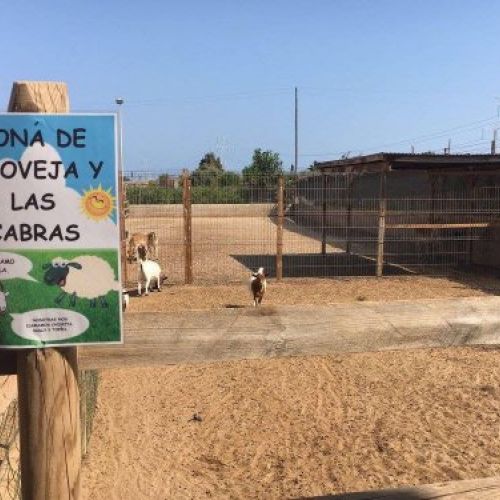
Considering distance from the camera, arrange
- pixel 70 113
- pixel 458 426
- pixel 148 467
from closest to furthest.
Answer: pixel 70 113, pixel 148 467, pixel 458 426

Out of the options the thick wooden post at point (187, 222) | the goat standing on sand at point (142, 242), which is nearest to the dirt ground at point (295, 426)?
the thick wooden post at point (187, 222)

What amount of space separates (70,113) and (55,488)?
1.05 meters

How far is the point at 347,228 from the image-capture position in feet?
55.0

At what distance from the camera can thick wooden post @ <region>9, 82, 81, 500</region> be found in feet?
5.18

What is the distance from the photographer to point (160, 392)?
6.61 metres

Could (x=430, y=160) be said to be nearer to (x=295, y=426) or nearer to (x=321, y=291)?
(x=321, y=291)

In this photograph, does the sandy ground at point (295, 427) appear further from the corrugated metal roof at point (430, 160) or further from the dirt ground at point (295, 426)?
the corrugated metal roof at point (430, 160)

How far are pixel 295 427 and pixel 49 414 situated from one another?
170 inches

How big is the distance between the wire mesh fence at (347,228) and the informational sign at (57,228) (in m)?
10.7

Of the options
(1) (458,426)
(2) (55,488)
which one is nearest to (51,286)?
(2) (55,488)

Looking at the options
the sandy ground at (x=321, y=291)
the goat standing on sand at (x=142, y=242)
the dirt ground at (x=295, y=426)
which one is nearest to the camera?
the dirt ground at (x=295, y=426)

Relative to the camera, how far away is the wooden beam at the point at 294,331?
2143mm

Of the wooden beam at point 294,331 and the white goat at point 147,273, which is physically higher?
the wooden beam at point 294,331

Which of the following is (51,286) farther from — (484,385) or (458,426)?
(484,385)
